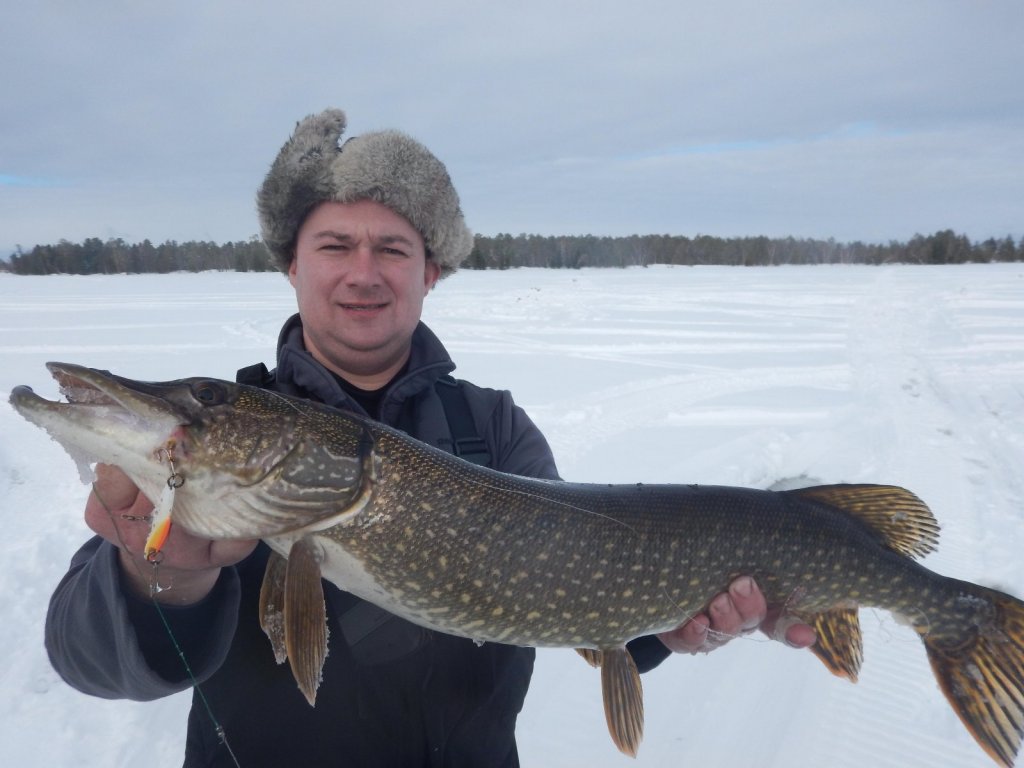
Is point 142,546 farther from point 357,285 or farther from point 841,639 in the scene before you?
point 841,639

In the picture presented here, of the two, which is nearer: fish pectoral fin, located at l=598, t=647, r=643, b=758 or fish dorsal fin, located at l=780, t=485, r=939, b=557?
fish pectoral fin, located at l=598, t=647, r=643, b=758

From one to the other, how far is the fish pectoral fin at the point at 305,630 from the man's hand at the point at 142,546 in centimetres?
16

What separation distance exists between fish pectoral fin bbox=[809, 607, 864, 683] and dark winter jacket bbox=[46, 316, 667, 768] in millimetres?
964

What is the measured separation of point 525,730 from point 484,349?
7519 millimetres

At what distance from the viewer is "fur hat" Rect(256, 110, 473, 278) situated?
7.55ft

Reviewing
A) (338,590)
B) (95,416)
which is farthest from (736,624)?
(95,416)

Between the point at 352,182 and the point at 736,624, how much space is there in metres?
1.86

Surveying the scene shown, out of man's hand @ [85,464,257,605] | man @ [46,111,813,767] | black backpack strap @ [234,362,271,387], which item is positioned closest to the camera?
man's hand @ [85,464,257,605]

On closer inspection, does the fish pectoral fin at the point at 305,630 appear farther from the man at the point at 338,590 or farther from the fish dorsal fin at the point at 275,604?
the man at the point at 338,590

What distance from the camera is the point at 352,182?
2285 millimetres

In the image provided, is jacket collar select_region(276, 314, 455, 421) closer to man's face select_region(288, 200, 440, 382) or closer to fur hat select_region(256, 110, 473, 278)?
man's face select_region(288, 200, 440, 382)

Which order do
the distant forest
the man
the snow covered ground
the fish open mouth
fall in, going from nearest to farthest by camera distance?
the fish open mouth, the man, the snow covered ground, the distant forest

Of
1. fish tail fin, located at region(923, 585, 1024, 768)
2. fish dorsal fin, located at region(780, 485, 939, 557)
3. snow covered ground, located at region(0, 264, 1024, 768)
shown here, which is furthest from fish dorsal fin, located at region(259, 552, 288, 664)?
fish tail fin, located at region(923, 585, 1024, 768)

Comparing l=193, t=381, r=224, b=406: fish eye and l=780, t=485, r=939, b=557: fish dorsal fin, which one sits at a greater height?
l=193, t=381, r=224, b=406: fish eye
